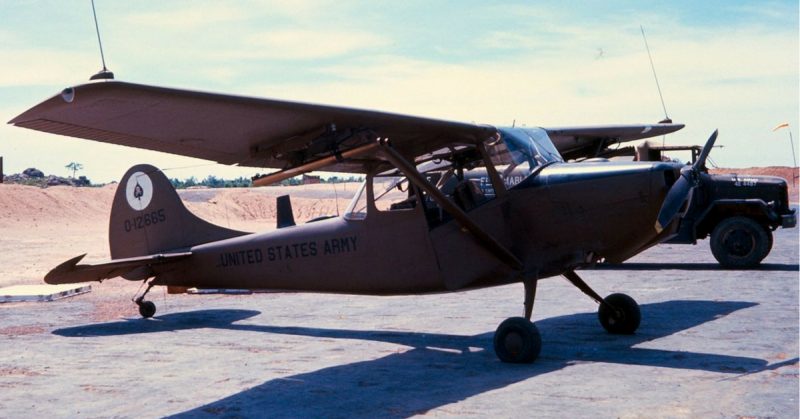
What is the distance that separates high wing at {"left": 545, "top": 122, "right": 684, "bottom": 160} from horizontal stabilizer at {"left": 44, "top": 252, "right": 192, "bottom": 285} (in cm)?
561

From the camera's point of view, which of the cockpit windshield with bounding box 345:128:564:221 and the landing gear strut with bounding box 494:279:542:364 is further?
the cockpit windshield with bounding box 345:128:564:221

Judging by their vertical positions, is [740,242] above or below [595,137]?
below

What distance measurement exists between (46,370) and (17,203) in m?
36.5

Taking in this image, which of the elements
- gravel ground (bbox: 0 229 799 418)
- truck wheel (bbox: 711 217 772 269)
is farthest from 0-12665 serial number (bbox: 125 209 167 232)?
truck wheel (bbox: 711 217 772 269)

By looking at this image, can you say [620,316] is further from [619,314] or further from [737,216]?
[737,216]

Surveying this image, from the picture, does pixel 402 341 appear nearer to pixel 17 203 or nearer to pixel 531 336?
pixel 531 336

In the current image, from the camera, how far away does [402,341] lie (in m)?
9.91

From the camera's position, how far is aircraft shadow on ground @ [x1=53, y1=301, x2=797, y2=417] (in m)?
6.71

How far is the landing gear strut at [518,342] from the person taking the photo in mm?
8211

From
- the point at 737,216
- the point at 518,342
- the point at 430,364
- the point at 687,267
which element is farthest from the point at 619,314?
the point at 737,216

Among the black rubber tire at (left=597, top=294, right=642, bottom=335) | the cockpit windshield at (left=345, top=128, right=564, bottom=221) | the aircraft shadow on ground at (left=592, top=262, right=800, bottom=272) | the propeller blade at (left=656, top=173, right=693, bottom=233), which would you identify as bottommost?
the aircraft shadow on ground at (left=592, top=262, right=800, bottom=272)

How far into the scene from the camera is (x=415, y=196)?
368 inches

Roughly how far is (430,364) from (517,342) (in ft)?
2.96

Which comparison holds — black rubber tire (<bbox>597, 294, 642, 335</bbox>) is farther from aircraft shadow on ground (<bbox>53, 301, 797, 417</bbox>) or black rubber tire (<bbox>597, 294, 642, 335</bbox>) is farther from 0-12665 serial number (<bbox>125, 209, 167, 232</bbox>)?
0-12665 serial number (<bbox>125, 209, 167, 232</bbox>)
